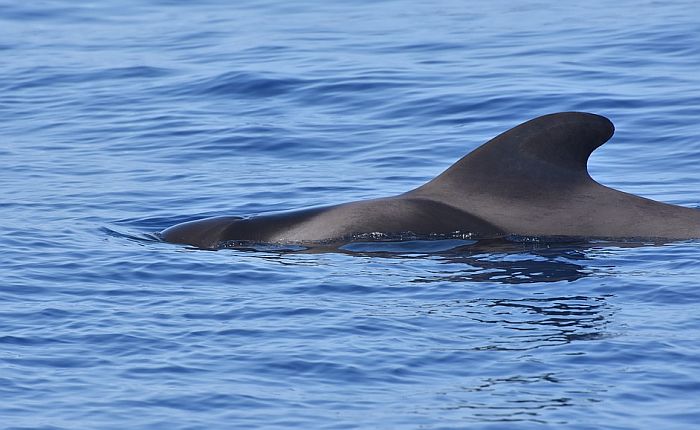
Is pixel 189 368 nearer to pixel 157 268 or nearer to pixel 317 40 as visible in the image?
pixel 157 268

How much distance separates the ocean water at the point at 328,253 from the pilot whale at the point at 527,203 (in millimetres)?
305

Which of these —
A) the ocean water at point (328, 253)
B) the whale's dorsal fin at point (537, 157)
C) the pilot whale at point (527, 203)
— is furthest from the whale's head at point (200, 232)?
the whale's dorsal fin at point (537, 157)

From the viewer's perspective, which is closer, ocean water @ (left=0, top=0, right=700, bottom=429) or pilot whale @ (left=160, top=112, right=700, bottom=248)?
ocean water @ (left=0, top=0, right=700, bottom=429)

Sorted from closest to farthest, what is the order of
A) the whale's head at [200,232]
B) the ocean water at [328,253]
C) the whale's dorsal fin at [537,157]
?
the ocean water at [328,253] → the whale's dorsal fin at [537,157] → the whale's head at [200,232]

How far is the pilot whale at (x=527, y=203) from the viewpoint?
1273 centimetres

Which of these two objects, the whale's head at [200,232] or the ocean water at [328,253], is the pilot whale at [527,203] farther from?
the whale's head at [200,232]

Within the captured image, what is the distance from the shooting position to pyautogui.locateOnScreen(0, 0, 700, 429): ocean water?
8.90 meters

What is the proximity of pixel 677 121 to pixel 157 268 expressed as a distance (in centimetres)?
921

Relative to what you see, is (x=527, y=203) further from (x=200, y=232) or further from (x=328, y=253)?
(x=200, y=232)

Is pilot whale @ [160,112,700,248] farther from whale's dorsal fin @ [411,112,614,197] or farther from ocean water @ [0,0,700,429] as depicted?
ocean water @ [0,0,700,429]

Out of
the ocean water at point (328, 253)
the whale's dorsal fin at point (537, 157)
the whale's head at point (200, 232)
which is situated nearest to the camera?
Result: the ocean water at point (328, 253)

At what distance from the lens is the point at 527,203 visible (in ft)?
42.6

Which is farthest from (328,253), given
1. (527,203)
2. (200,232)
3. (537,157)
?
(537,157)

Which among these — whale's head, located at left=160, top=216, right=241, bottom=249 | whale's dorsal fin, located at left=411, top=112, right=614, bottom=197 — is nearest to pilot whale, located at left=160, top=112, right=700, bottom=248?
whale's dorsal fin, located at left=411, top=112, right=614, bottom=197
